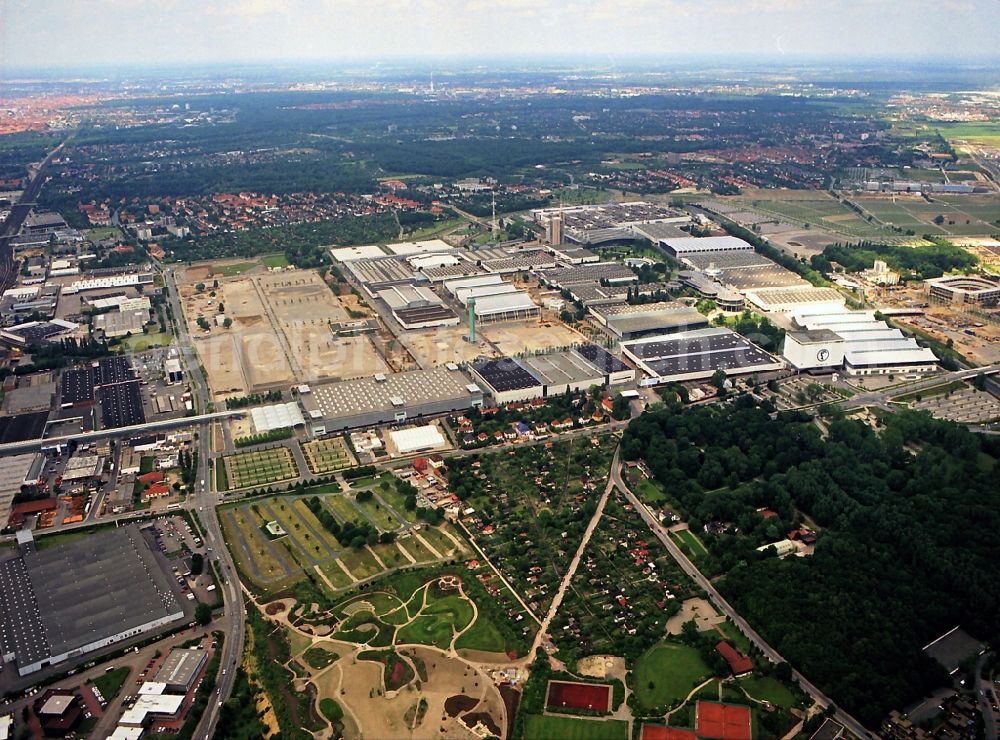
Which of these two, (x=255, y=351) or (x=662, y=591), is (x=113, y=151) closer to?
(x=255, y=351)

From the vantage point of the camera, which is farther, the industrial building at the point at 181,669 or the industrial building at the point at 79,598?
the industrial building at the point at 79,598

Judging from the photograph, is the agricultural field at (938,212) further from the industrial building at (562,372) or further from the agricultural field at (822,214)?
the industrial building at (562,372)

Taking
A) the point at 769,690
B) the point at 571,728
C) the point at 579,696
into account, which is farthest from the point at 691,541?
the point at 571,728

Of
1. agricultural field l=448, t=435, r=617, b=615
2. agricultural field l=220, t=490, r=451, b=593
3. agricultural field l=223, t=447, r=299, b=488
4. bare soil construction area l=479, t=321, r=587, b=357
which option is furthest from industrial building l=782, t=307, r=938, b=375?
agricultural field l=223, t=447, r=299, b=488

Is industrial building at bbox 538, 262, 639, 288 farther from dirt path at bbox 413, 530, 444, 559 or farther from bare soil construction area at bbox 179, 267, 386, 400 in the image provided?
dirt path at bbox 413, 530, 444, 559

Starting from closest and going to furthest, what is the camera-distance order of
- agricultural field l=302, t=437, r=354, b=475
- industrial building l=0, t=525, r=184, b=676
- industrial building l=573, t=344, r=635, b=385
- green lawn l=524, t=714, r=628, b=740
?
green lawn l=524, t=714, r=628, b=740 < industrial building l=0, t=525, r=184, b=676 < agricultural field l=302, t=437, r=354, b=475 < industrial building l=573, t=344, r=635, b=385

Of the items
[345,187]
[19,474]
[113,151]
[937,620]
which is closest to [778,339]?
[937,620]

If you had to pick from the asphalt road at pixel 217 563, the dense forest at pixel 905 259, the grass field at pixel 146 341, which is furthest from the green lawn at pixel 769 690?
the dense forest at pixel 905 259
